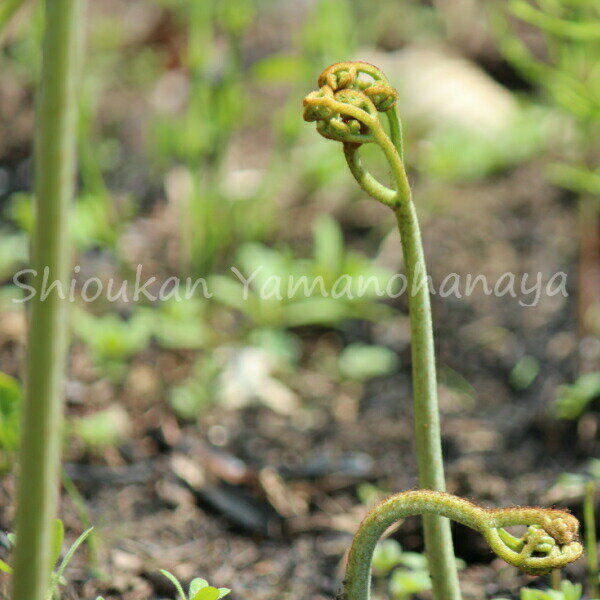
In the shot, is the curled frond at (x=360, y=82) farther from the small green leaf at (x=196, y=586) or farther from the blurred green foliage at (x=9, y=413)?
the blurred green foliage at (x=9, y=413)

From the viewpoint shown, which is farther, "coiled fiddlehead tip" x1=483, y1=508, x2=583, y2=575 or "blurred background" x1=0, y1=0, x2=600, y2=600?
"blurred background" x1=0, y1=0, x2=600, y2=600

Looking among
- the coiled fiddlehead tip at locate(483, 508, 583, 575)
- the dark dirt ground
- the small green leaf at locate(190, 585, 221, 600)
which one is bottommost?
the small green leaf at locate(190, 585, 221, 600)

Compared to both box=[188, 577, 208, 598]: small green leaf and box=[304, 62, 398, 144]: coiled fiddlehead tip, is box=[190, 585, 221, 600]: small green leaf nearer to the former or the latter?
box=[188, 577, 208, 598]: small green leaf

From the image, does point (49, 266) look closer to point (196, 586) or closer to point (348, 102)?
point (348, 102)

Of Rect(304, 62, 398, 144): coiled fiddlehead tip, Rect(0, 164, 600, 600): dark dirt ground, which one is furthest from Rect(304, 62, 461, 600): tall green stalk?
Rect(0, 164, 600, 600): dark dirt ground

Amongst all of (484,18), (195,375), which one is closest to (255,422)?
(195,375)
